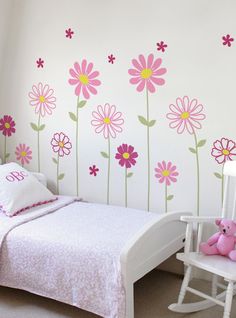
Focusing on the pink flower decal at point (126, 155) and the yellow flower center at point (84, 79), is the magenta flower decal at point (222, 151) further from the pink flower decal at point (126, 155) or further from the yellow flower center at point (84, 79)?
the yellow flower center at point (84, 79)

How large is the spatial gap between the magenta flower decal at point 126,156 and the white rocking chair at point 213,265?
2.24 feet

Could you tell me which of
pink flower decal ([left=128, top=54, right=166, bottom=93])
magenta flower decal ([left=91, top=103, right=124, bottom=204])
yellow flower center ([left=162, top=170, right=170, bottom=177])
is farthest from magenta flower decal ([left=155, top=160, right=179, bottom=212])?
pink flower decal ([left=128, top=54, right=166, bottom=93])

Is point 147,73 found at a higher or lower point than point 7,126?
higher

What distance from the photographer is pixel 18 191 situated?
2.79 m

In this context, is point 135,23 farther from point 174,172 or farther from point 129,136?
point 174,172

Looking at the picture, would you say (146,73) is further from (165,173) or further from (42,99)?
(42,99)

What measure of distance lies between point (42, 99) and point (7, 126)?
1.41 feet

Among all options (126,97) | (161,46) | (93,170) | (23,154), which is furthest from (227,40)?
(23,154)

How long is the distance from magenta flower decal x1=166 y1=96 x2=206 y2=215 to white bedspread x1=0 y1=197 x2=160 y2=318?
1.97 feet

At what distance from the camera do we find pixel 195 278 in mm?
2834

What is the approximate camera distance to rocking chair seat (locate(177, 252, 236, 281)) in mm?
→ 2055

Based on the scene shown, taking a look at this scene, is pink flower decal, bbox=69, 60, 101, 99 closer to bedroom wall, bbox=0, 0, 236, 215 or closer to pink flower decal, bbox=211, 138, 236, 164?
bedroom wall, bbox=0, 0, 236, 215

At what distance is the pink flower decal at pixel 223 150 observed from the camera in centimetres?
260

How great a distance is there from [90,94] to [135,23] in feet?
2.00
